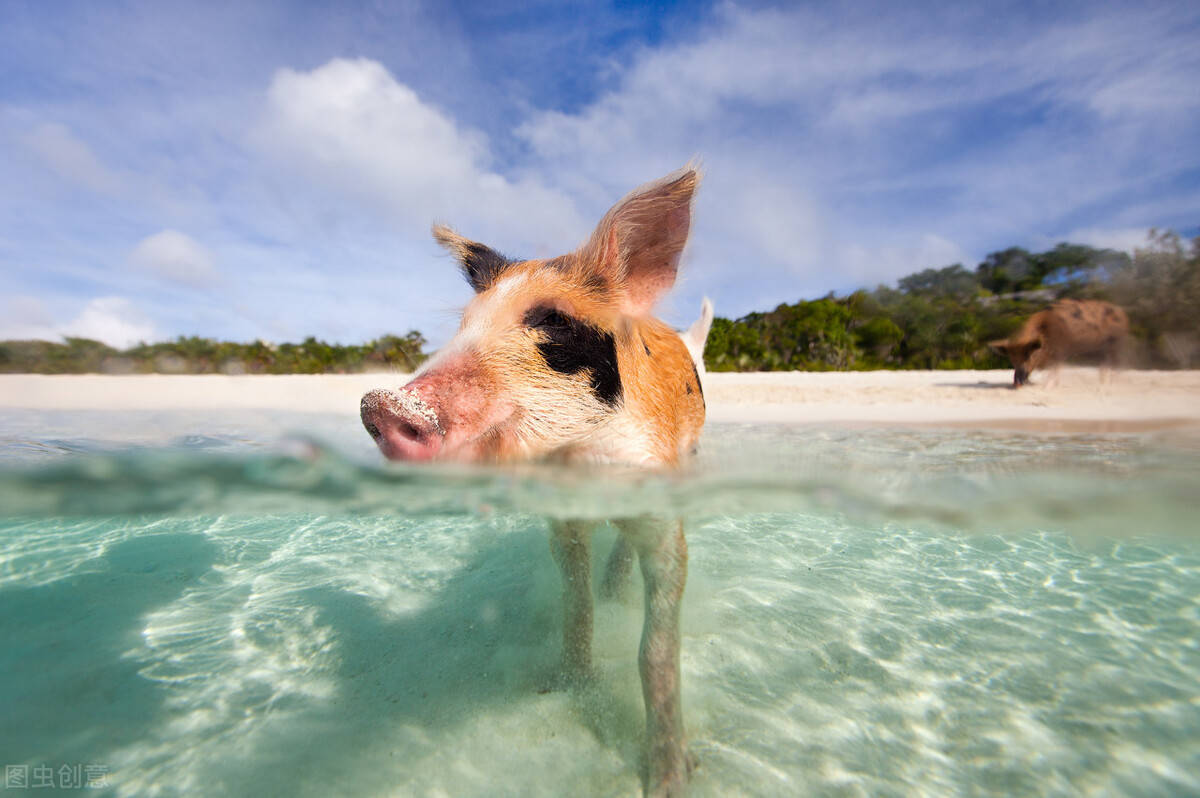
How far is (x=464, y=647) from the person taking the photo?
3680 millimetres

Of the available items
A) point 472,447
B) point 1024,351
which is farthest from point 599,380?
point 1024,351

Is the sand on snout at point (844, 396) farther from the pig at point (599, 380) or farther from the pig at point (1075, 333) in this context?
the pig at point (599, 380)

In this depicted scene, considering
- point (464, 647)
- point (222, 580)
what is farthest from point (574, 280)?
point (222, 580)

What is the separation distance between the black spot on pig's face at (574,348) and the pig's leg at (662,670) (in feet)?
2.64

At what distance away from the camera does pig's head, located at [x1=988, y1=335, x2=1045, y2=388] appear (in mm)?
5117

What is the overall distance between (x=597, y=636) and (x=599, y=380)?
2.22 m

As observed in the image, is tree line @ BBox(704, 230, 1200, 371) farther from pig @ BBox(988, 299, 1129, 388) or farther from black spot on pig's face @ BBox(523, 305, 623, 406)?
black spot on pig's face @ BBox(523, 305, 623, 406)

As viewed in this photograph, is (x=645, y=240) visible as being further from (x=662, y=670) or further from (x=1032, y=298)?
(x=1032, y=298)

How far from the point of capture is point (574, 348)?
2.57 meters

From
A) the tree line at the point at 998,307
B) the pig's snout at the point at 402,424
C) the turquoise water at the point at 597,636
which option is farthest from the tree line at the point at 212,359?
the pig's snout at the point at 402,424

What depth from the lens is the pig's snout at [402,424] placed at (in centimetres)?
185

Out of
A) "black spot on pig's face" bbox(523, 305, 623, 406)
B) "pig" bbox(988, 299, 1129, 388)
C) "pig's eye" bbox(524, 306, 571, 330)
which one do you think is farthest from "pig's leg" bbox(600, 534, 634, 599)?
"pig" bbox(988, 299, 1129, 388)

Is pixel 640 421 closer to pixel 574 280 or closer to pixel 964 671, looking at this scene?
pixel 574 280

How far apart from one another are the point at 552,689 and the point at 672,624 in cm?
114
